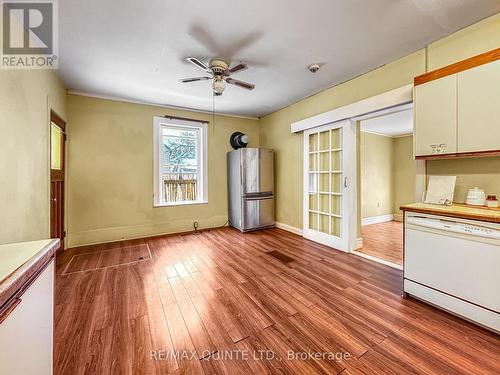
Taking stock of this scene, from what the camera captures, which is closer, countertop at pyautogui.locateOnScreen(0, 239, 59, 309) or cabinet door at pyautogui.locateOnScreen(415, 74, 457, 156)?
countertop at pyautogui.locateOnScreen(0, 239, 59, 309)

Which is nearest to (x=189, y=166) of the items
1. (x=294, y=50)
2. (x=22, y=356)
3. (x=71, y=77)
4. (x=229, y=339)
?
(x=71, y=77)

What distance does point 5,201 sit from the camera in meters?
1.59

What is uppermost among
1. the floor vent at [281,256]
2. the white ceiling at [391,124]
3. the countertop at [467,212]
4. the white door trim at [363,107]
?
the white ceiling at [391,124]

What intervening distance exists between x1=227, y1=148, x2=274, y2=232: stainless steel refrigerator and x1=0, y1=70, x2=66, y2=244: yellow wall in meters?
2.82

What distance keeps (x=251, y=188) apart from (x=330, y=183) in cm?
154

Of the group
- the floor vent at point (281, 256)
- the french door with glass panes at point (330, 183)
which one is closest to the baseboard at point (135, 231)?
the floor vent at point (281, 256)

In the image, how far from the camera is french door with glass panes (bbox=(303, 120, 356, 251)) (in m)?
3.11

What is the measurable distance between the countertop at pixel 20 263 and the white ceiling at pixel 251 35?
1865 millimetres

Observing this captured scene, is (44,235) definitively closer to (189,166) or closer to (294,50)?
(189,166)

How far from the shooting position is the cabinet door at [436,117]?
1.85 m

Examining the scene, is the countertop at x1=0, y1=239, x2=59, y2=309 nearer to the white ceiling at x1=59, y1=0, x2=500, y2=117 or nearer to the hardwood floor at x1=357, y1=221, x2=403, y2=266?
the white ceiling at x1=59, y1=0, x2=500, y2=117

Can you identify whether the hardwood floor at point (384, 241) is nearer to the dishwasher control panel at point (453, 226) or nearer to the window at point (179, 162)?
the dishwasher control panel at point (453, 226)

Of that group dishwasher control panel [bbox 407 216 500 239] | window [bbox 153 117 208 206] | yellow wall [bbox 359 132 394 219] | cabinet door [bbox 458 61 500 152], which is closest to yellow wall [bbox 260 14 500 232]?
cabinet door [bbox 458 61 500 152]

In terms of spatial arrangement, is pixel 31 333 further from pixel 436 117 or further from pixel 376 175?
pixel 376 175
